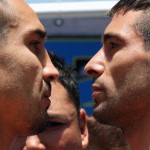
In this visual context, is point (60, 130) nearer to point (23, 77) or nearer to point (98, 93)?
point (98, 93)

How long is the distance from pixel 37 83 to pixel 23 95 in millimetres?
121

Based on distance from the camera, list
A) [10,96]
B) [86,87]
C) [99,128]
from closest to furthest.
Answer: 1. [10,96]
2. [99,128]
3. [86,87]

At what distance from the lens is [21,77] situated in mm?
4516

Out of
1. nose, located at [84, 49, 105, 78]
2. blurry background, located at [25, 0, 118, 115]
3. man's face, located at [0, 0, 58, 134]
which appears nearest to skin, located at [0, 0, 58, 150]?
man's face, located at [0, 0, 58, 134]

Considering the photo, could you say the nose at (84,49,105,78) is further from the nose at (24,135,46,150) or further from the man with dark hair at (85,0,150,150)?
the nose at (24,135,46,150)

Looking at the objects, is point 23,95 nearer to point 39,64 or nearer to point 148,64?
point 39,64

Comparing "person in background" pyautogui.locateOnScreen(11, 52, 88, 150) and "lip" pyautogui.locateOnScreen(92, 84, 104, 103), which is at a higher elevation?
"lip" pyautogui.locateOnScreen(92, 84, 104, 103)

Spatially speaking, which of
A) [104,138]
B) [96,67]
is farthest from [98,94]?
[104,138]

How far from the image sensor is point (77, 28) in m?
6.74

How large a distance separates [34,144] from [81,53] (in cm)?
195

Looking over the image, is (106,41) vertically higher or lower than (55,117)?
higher

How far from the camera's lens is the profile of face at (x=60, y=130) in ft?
16.6

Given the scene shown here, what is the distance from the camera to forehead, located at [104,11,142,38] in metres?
4.66

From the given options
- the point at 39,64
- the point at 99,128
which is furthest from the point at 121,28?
the point at 99,128
